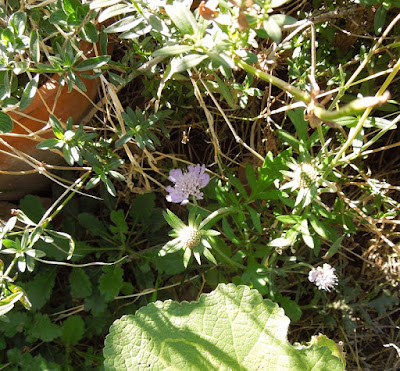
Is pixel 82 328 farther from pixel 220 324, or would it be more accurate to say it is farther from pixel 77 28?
pixel 77 28

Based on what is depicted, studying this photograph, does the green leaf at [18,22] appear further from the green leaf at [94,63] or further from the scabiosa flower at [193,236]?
the scabiosa flower at [193,236]

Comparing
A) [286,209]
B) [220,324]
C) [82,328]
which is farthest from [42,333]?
[286,209]

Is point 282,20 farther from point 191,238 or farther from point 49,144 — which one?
point 49,144

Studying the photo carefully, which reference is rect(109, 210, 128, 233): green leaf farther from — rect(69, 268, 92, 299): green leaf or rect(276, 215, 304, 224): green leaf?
rect(276, 215, 304, 224): green leaf

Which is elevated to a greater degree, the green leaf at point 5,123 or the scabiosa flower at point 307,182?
the green leaf at point 5,123

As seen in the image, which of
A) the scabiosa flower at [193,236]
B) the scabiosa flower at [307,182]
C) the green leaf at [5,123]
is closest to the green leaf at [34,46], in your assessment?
the green leaf at [5,123]

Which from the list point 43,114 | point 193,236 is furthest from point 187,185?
point 43,114

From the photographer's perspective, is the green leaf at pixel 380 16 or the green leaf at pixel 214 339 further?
the green leaf at pixel 214 339
